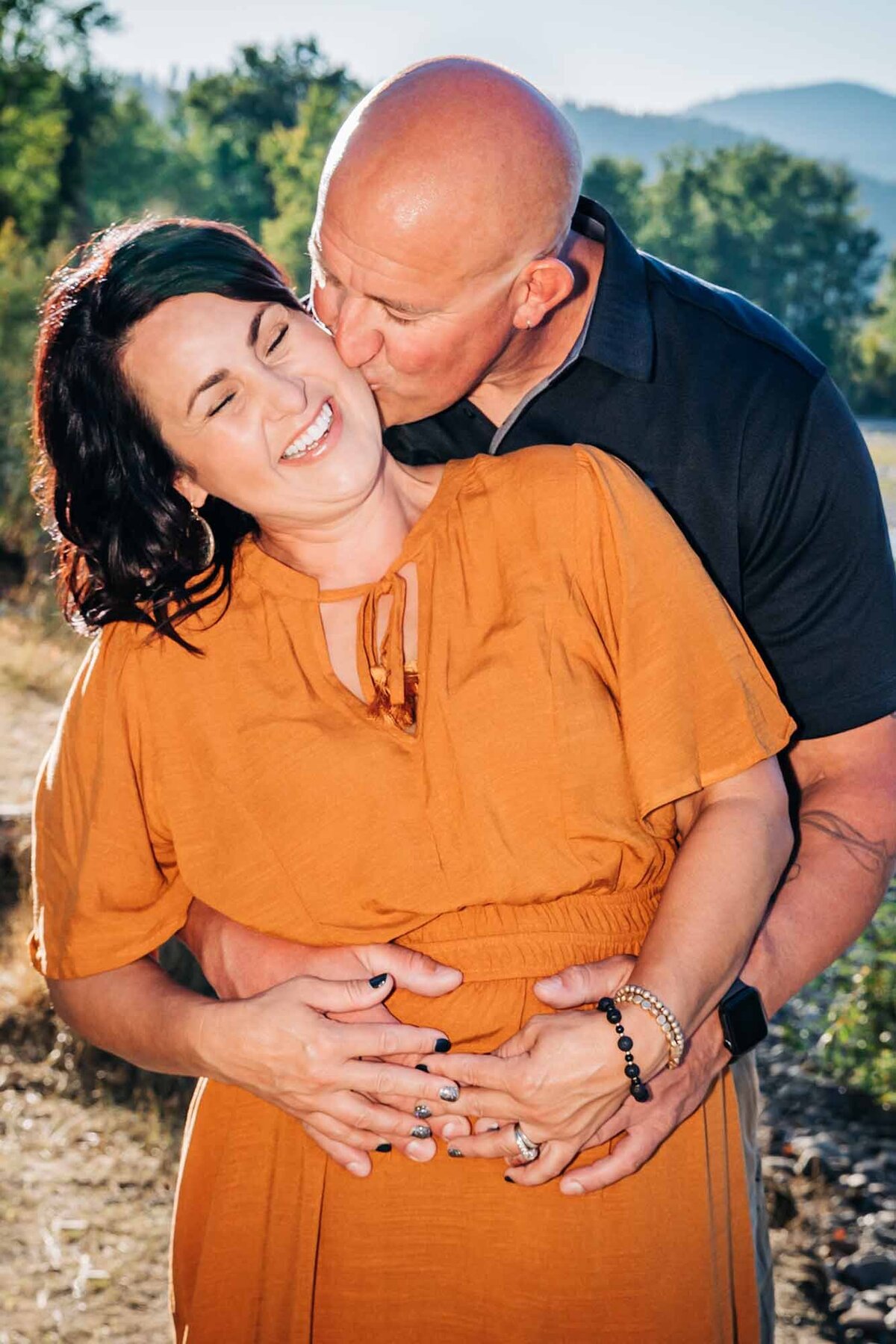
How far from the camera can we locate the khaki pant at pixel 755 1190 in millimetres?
1989

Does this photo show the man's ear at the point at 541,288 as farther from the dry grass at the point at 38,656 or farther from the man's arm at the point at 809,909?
the dry grass at the point at 38,656

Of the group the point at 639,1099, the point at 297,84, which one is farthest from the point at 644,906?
the point at 297,84

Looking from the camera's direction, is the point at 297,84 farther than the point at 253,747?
Yes

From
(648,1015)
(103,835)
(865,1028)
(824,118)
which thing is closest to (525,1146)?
(648,1015)

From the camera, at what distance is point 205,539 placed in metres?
2.12

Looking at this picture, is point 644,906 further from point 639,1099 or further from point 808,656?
point 808,656

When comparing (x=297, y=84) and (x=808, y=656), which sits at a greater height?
(x=808, y=656)

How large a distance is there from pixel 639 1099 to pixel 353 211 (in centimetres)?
140

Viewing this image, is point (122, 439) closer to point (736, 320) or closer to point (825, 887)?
point (736, 320)

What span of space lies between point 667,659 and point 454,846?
38cm

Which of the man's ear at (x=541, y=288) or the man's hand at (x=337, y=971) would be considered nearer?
the man's hand at (x=337, y=971)

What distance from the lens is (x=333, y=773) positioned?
1857 millimetres

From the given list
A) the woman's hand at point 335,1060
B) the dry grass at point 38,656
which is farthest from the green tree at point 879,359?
the woman's hand at point 335,1060

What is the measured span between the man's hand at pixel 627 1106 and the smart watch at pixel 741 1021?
48 mm
